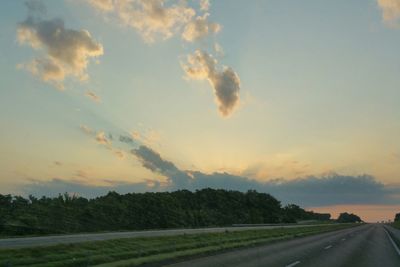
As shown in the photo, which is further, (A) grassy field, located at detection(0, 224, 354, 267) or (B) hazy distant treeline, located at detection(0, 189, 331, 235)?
(B) hazy distant treeline, located at detection(0, 189, 331, 235)

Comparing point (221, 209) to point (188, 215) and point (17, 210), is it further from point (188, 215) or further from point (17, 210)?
point (17, 210)

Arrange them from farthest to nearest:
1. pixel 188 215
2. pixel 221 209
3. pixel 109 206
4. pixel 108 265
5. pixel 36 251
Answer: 1. pixel 221 209
2. pixel 188 215
3. pixel 109 206
4. pixel 36 251
5. pixel 108 265

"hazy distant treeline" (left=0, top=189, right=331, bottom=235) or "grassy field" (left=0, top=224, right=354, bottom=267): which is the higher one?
"hazy distant treeline" (left=0, top=189, right=331, bottom=235)

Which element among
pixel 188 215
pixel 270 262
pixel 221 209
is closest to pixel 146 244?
pixel 270 262

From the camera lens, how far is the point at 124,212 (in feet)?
235

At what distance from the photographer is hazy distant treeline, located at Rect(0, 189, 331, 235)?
166ft

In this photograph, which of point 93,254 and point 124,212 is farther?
point 124,212

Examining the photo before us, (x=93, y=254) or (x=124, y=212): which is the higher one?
(x=124, y=212)

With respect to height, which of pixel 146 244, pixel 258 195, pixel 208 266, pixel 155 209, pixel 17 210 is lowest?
pixel 208 266

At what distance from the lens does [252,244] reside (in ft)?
115

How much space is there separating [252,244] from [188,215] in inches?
2207

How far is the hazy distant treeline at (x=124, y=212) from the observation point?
166 feet

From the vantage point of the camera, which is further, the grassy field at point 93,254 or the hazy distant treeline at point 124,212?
the hazy distant treeline at point 124,212

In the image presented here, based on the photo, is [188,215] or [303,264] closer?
[303,264]
